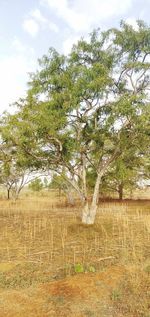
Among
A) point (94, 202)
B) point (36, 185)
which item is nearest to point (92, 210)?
point (94, 202)

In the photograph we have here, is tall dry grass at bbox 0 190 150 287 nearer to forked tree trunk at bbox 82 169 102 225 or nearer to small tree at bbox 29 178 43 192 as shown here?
forked tree trunk at bbox 82 169 102 225

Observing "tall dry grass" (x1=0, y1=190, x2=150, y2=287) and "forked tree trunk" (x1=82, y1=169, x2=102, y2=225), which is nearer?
"tall dry grass" (x1=0, y1=190, x2=150, y2=287)

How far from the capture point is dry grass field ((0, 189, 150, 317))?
5.96 metres

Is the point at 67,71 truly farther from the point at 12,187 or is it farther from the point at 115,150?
the point at 12,187

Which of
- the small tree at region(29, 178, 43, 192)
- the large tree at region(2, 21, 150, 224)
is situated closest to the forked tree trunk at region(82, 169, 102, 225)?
the large tree at region(2, 21, 150, 224)

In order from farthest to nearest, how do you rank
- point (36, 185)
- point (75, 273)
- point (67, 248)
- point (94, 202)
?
point (36, 185), point (94, 202), point (67, 248), point (75, 273)

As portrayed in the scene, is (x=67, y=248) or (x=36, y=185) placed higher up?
(x=36, y=185)

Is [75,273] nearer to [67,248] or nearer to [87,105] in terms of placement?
[67,248]

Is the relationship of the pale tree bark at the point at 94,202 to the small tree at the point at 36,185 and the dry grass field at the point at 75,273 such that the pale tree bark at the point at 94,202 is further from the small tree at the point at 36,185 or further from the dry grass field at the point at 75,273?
the small tree at the point at 36,185

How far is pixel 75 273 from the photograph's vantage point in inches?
308

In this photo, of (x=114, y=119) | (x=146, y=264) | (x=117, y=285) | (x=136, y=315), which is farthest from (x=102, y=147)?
(x=136, y=315)

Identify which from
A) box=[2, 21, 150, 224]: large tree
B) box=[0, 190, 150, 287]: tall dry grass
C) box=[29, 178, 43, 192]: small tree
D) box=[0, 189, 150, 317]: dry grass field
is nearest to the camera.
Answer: box=[0, 189, 150, 317]: dry grass field

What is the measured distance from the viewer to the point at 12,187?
123 ft

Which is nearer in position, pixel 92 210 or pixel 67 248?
pixel 67 248
